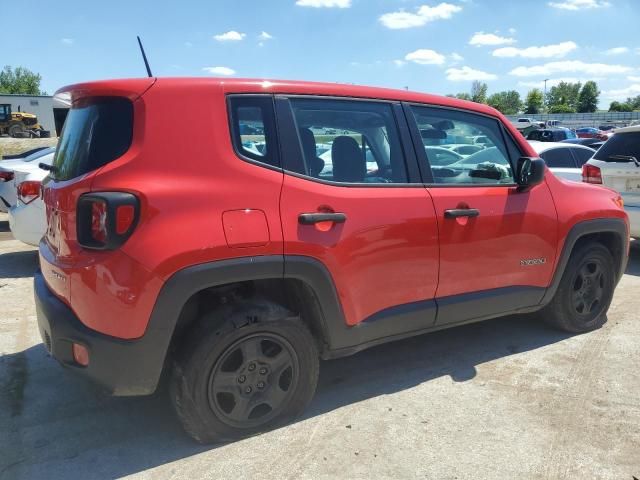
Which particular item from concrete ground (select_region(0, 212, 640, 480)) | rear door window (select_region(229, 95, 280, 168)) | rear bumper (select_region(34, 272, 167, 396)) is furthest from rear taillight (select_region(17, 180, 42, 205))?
rear door window (select_region(229, 95, 280, 168))

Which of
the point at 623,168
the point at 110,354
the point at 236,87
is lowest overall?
the point at 110,354

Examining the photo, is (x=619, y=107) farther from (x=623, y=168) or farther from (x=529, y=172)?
(x=529, y=172)

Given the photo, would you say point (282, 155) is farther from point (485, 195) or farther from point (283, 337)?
point (485, 195)

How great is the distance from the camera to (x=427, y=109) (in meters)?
3.50

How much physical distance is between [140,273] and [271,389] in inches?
38.7

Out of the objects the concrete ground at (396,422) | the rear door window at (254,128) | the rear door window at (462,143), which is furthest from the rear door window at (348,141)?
the concrete ground at (396,422)

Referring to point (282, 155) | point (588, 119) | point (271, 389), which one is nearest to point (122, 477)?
point (271, 389)

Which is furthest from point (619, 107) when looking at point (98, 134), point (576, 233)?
point (98, 134)

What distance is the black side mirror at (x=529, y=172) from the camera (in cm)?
367

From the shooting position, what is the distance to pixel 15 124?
4075 cm

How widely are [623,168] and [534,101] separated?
395 feet

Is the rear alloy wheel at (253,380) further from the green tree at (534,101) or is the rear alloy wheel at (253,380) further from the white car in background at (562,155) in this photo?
the green tree at (534,101)

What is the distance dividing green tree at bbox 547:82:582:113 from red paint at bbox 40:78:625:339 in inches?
5050

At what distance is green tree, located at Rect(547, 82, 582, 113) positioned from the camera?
4715 inches
